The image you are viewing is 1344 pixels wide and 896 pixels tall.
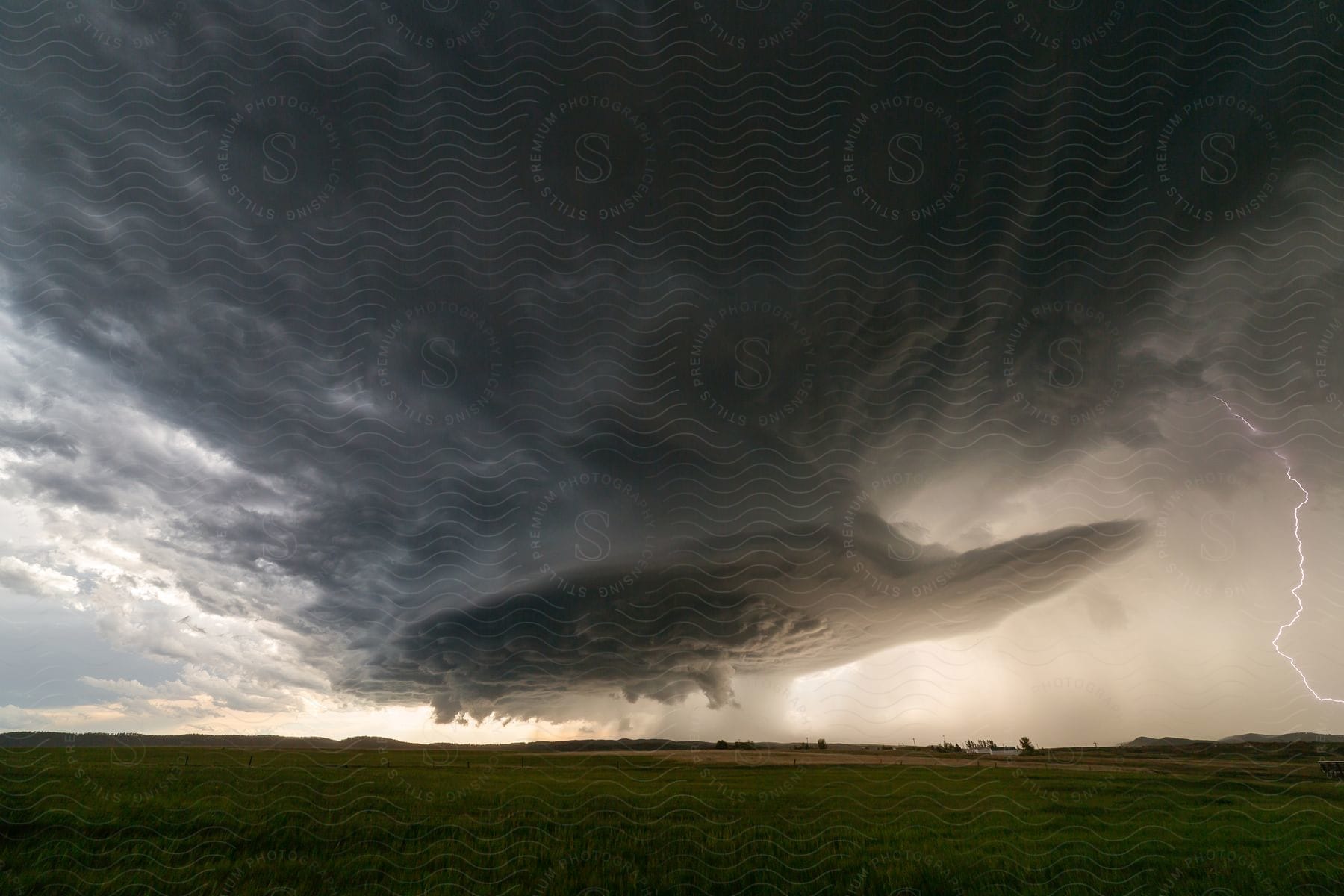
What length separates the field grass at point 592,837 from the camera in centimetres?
929

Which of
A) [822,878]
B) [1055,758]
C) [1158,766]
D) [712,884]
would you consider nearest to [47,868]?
[712,884]

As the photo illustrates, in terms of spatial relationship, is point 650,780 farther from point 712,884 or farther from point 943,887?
point 943,887

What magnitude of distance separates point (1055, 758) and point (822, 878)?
116 ft

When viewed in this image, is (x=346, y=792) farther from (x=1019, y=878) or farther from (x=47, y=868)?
(x=1019, y=878)

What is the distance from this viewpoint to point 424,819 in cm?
1206

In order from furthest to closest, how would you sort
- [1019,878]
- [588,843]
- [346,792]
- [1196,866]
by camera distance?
[346,792], [1196,866], [588,843], [1019,878]

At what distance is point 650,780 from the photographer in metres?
14.4

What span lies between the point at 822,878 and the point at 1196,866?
7.83m

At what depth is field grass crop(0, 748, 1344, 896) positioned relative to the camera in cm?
929

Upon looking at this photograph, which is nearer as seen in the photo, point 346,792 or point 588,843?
point 588,843

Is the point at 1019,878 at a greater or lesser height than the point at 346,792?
lesser

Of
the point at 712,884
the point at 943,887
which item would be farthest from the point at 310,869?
the point at 943,887

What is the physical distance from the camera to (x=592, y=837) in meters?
11.2

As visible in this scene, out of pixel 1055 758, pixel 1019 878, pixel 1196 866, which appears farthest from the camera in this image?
pixel 1055 758
